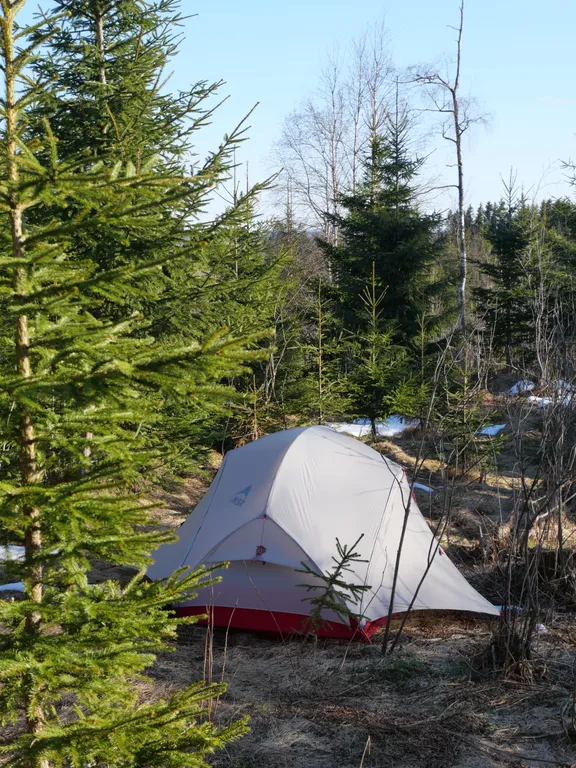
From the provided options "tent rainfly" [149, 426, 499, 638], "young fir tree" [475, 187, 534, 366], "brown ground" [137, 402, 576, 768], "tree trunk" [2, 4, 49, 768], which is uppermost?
"young fir tree" [475, 187, 534, 366]

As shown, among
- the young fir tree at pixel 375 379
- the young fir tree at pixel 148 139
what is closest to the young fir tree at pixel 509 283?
the young fir tree at pixel 375 379

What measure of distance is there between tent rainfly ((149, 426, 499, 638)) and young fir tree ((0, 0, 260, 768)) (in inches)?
123

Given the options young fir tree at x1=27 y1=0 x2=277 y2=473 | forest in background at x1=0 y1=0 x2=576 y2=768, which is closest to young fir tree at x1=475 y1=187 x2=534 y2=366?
forest in background at x1=0 y1=0 x2=576 y2=768

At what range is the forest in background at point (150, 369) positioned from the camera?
2.03 metres

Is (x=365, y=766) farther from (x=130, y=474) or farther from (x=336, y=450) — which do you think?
(x=336, y=450)

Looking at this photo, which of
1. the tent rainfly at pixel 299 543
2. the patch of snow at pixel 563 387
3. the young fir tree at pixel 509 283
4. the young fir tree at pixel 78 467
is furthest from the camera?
the young fir tree at pixel 509 283

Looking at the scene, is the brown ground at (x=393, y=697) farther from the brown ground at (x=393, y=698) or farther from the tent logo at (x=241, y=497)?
the tent logo at (x=241, y=497)

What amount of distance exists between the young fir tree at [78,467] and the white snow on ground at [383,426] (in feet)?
33.6

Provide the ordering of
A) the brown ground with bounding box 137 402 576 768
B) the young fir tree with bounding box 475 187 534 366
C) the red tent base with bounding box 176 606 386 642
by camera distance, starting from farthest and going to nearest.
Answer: the young fir tree with bounding box 475 187 534 366 → the red tent base with bounding box 176 606 386 642 → the brown ground with bounding box 137 402 576 768

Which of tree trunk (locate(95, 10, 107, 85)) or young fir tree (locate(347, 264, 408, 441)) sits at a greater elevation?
tree trunk (locate(95, 10, 107, 85))

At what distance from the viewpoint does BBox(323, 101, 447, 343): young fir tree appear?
14406 mm

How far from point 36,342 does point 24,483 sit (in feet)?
1.51

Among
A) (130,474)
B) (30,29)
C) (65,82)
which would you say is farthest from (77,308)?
(65,82)

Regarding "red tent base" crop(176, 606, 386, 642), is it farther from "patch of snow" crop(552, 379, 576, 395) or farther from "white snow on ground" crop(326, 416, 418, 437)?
"white snow on ground" crop(326, 416, 418, 437)
